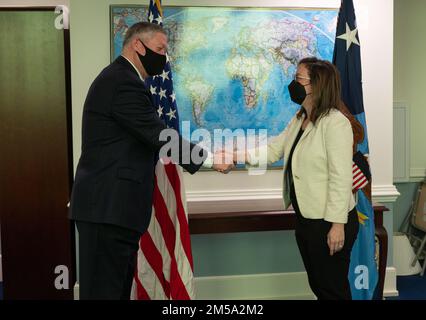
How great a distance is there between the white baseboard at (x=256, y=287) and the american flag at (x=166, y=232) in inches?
28.1

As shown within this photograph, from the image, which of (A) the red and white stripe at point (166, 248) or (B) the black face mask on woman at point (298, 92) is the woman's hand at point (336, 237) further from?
(A) the red and white stripe at point (166, 248)

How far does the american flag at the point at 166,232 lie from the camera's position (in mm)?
2854

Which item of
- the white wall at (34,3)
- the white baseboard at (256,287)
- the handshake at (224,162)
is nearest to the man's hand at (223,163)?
the handshake at (224,162)

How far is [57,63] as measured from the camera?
11.4ft

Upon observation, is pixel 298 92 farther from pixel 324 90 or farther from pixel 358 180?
pixel 358 180

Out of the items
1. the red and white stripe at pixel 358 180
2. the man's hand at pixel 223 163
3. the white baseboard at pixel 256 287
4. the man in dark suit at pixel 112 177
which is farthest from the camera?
the white baseboard at pixel 256 287

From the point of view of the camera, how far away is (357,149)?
3.01 m

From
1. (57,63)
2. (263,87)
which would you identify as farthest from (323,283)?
(57,63)

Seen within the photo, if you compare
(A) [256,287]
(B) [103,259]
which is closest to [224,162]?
(B) [103,259]

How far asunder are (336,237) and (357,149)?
954mm

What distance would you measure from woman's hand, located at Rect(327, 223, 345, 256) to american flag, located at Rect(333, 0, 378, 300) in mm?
779

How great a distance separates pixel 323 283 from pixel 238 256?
4.64ft

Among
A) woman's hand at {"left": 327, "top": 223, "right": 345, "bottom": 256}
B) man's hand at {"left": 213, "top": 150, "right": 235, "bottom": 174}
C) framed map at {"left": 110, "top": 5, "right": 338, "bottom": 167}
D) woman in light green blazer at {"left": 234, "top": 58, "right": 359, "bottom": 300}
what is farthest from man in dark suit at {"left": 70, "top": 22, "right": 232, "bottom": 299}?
framed map at {"left": 110, "top": 5, "right": 338, "bottom": 167}

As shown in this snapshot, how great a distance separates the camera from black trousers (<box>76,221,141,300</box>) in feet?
6.75
